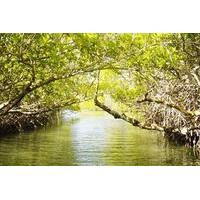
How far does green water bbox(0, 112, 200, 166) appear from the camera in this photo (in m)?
8.54

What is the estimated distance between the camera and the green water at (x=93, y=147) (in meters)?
8.54

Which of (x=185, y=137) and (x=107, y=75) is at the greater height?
(x=107, y=75)

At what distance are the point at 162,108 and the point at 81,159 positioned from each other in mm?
992

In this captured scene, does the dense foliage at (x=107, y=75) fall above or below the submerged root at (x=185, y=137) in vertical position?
above

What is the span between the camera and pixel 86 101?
872 centimetres

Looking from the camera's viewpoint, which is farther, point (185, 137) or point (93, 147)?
point (185, 137)

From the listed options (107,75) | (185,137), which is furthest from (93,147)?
(185,137)

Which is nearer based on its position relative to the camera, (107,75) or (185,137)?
(107,75)

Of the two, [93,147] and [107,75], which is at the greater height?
[107,75]

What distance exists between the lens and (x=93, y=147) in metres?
8.60

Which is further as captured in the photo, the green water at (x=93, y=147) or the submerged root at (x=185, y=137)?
the submerged root at (x=185, y=137)

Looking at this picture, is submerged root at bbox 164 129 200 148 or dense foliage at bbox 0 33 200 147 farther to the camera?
submerged root at bbox 164 129 200 148

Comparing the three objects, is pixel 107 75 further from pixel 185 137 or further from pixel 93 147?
pixel 185 137
